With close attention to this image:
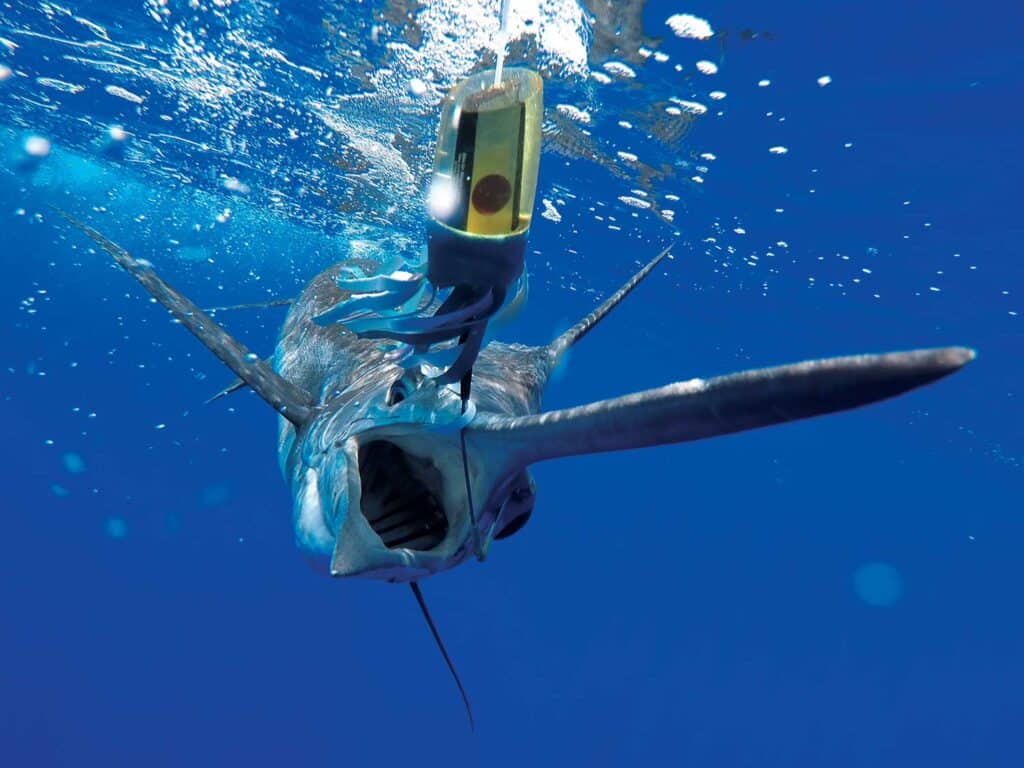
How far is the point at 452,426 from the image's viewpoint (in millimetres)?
2164

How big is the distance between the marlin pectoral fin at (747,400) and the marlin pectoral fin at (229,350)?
5.77 ft

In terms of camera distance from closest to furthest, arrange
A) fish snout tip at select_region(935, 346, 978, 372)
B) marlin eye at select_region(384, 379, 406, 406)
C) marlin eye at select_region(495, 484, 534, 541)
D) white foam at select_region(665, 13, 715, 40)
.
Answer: fish snout tip at select_region(935, 346, 978, 372) → marlin eye at select_region(384, 379, 406, 406) → marlin eye at select_region(495, 484, 534, 541) → white foam at select_region(665, 13, 715, 40)

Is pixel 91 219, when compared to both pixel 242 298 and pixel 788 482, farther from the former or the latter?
pixel 788 482

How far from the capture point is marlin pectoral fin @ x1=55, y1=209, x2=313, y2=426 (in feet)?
9.63

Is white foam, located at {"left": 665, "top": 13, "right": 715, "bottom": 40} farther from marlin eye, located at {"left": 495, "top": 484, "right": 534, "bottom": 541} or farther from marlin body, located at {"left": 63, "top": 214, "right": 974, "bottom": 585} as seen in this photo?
marlin eye, located at {"left": 495, "top": 484, "right": 534, "bottom": 541}

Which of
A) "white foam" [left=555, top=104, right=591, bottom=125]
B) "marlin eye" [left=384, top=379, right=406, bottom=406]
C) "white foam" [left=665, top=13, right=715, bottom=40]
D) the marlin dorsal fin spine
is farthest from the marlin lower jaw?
"white foam" [left=555, top=104, right=591, bottom=125]

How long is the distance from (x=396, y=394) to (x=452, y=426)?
363 millimetres

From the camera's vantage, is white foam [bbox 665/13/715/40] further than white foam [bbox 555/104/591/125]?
No

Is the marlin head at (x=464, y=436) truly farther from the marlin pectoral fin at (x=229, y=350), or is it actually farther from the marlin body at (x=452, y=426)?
the marlin pectoral fin at (x=229, y=350)

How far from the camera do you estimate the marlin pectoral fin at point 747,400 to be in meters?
1.00

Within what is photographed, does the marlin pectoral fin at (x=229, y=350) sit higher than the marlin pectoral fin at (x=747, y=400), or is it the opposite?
the marlin pectoral fin at (x=747, y=400)

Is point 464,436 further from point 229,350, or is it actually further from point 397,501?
point 229,350

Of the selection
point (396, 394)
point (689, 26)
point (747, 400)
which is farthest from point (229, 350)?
point (689, 26)

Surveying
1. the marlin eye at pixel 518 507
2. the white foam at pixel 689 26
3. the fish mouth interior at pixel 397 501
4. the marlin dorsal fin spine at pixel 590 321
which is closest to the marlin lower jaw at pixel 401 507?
the fish mouth interior at pixel 397 501
